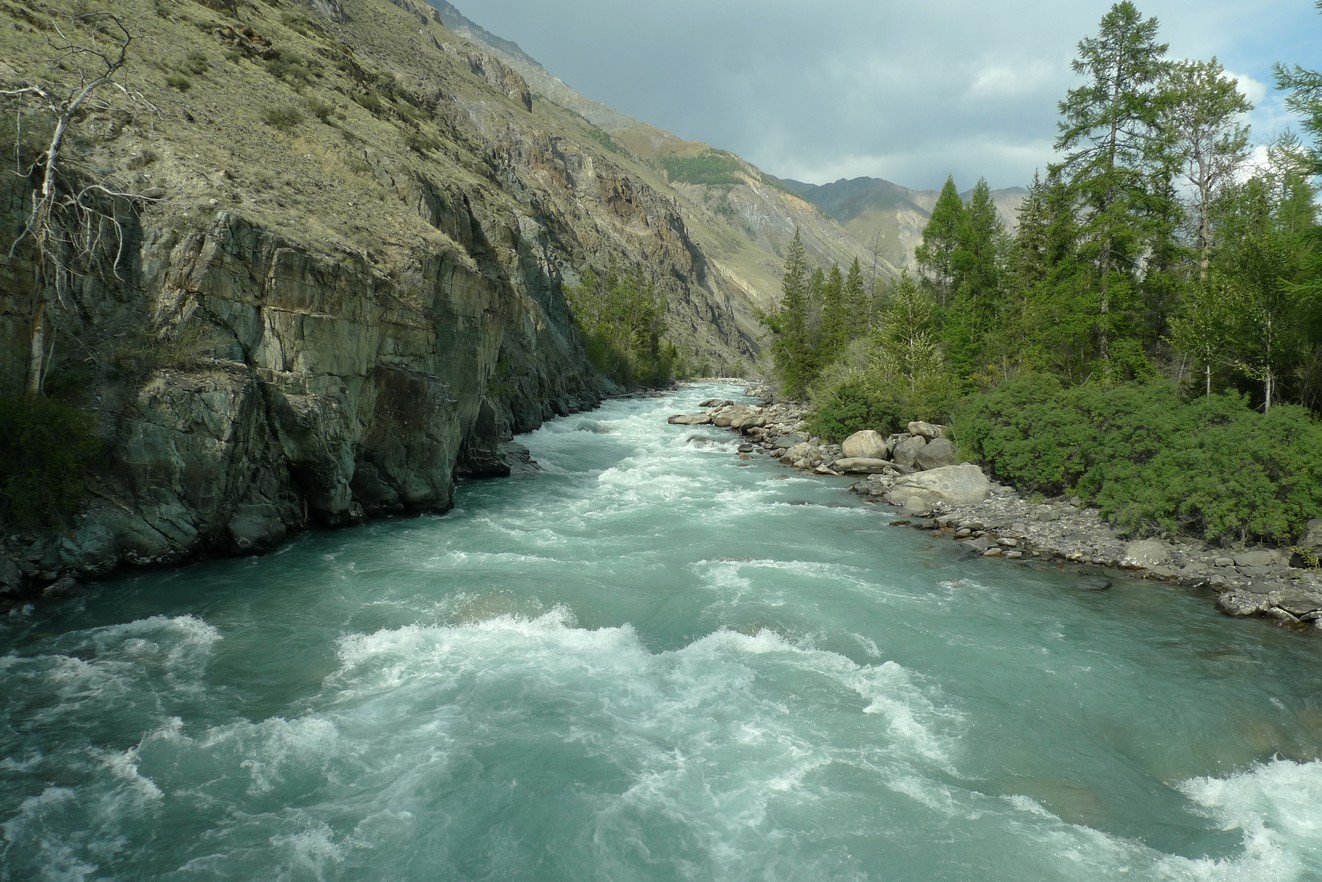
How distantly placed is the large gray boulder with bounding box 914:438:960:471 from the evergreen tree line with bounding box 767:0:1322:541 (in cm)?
117

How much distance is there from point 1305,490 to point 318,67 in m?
42.7

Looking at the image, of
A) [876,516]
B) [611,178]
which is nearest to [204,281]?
[876,516]

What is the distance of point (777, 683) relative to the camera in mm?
11367

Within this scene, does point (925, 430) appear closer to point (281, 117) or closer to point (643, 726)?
point (643, 726)

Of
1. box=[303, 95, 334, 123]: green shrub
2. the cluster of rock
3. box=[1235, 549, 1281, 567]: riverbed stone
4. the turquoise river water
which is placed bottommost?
the turquoise river water

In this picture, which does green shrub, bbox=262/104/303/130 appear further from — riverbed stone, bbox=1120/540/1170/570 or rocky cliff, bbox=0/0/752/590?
riverbed stone, bbox=1120/540/1170/570

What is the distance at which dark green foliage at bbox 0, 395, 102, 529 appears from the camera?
1227 cm

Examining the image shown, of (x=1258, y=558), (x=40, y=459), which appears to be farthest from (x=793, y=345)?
(x=40, y=459)

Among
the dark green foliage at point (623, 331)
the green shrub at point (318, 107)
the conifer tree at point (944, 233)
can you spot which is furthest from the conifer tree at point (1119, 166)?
the dark green foliage at point (623, 331)

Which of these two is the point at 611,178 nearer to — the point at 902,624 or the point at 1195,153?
the point at 1195,153

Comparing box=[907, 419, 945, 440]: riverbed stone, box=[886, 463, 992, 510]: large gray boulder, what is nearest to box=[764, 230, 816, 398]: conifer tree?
box=[907, 419, 945, 440]: riverbed stone

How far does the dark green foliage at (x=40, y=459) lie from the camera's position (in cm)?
1227

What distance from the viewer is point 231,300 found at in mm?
16094

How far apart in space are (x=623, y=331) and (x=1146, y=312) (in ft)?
188
